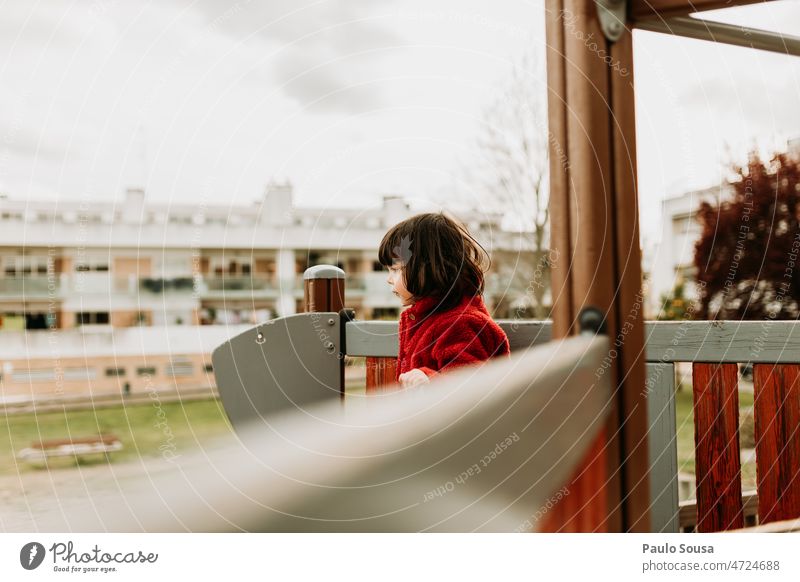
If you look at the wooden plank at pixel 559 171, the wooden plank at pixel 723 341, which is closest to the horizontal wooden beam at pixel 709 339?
the wooden plank at pixel 723 341

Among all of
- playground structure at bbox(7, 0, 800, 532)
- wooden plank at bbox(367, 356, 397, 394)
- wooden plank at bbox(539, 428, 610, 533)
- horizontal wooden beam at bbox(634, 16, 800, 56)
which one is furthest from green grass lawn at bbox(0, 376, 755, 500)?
horizontal wooden beam at bbox(634, 16, 800, 56)

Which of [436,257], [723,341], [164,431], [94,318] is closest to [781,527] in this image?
[723,341]

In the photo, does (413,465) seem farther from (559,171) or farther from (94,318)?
(94,318)

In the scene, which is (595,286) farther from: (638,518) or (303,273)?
(303,273)

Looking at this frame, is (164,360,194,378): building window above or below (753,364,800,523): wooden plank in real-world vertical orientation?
above

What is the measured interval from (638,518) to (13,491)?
2.52 ft

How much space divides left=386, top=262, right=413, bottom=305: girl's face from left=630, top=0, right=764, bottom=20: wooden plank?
2.15 feet

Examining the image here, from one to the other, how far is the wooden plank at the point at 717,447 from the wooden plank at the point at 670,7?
0.64m

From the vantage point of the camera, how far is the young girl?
999mm

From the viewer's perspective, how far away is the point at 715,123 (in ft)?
2.82

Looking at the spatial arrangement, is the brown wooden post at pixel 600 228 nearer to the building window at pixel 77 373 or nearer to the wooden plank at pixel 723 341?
the wooden plank at pixel 723 341

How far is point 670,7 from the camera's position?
0.49 metres

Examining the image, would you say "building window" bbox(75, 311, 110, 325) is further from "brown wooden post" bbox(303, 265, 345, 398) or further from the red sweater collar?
the red sweater collar
